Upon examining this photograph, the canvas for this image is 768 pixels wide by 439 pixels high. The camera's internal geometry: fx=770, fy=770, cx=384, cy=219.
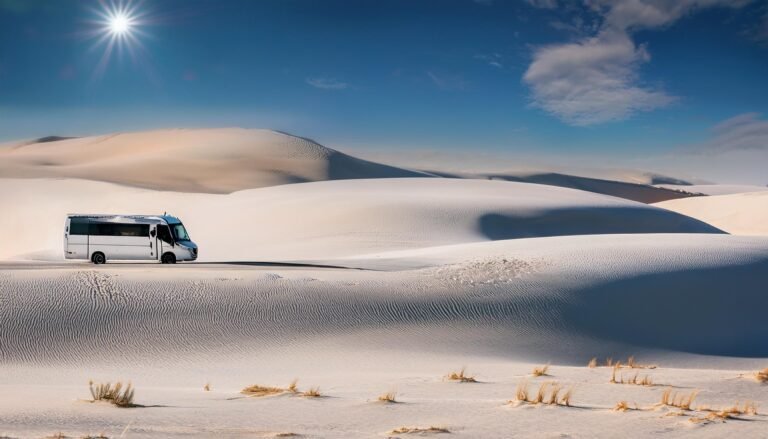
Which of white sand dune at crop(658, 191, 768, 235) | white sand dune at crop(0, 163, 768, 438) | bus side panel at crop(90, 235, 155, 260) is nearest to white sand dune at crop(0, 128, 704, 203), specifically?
white sand dune at crop(658, 191, 768, 235)

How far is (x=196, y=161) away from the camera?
4599 inches

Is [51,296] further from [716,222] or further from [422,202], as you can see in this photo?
[716,222]

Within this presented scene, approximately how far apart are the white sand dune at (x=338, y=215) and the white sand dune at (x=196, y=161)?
24.4 meters

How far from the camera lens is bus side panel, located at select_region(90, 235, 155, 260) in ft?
79.7

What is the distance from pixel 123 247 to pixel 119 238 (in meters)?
0.33

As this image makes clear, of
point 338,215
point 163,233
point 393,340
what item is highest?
point 338,215

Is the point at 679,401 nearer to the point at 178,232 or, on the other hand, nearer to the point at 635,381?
the point at 635,381

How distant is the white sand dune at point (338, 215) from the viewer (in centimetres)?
4059

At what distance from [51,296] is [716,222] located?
87.6m

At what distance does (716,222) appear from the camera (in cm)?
9062

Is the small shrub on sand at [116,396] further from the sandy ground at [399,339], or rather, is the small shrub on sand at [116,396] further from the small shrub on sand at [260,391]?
the small shrub on sand at [260,391]

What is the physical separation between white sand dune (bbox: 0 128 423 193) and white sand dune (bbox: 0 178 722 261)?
24382mm

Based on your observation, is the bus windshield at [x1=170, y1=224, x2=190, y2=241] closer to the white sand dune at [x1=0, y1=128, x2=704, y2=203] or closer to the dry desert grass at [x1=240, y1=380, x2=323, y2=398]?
the dry desert grass at [x1=240, y1=380, x2=323, y2=398]

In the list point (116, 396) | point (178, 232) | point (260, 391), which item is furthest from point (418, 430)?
point (178, 232)
